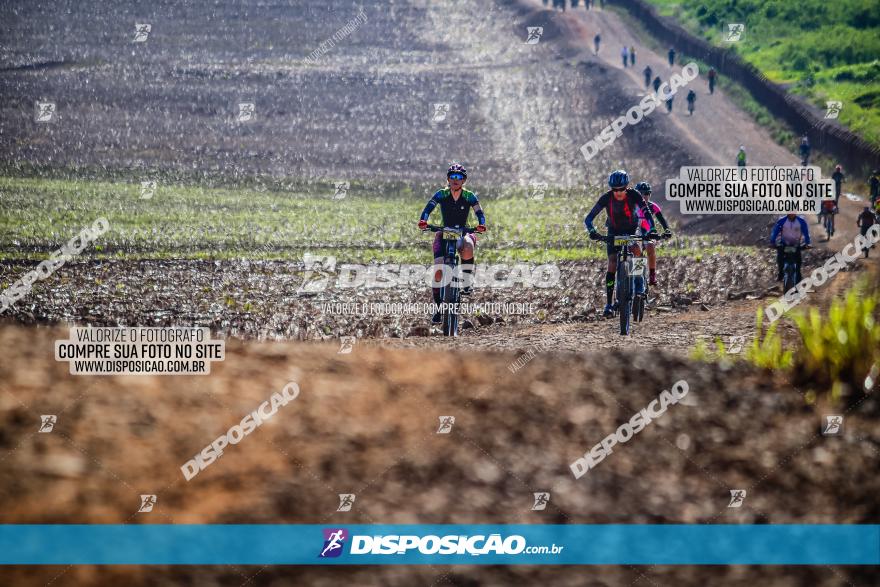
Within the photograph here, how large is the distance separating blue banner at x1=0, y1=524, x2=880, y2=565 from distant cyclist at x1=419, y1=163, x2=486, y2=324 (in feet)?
9.22

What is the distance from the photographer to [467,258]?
516 inches

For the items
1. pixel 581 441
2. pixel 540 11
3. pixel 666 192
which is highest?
pixel 540 11

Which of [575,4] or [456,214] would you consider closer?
[456,214]

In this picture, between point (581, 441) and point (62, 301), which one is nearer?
point (581, 441)

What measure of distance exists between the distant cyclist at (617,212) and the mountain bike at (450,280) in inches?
61.4

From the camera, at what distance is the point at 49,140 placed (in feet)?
42.7

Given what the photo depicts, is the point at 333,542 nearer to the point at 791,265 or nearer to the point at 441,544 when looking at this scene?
the point at 441,544

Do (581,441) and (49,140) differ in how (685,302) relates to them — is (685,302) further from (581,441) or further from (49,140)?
(49,140)

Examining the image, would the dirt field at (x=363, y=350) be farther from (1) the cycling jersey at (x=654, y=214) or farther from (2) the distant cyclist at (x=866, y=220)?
(1) the cycling jersey at (x=654, y=214)

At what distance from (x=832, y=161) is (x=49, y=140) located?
909 cm

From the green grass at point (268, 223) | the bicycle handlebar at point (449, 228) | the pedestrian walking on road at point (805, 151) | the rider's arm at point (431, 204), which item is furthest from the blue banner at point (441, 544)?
the pedestrian walking on road at point (805, 151)

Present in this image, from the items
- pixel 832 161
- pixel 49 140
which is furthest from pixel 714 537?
pixel 49 140

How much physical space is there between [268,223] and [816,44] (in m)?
7.48

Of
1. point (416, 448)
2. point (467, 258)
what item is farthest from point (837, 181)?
point (416, 448)
